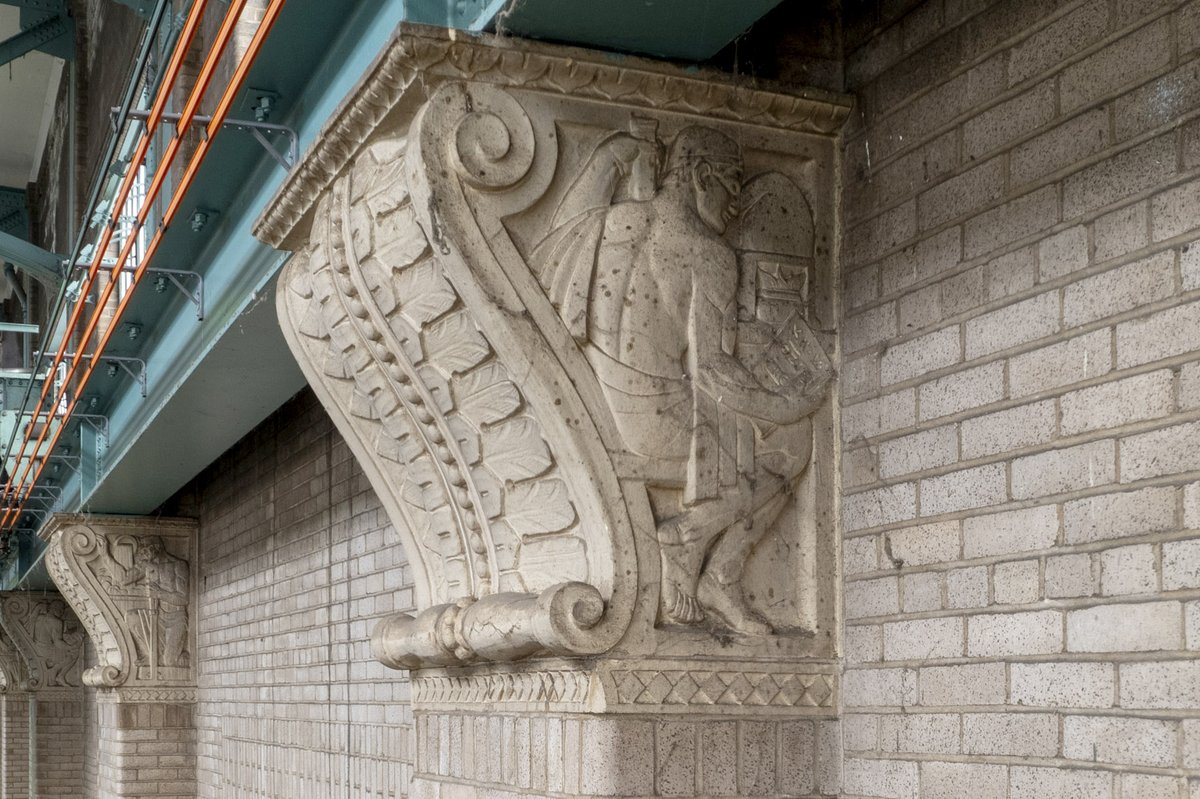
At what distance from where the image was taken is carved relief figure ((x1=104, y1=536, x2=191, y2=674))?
14.1 metres

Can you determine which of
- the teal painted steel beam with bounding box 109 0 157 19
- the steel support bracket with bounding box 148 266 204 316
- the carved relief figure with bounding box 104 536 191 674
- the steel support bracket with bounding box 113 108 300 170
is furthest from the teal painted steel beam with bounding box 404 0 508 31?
the carved relief figure with bounding box 104 536 191 674

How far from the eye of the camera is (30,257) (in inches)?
392

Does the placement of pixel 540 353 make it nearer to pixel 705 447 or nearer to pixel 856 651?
pixel 705 447

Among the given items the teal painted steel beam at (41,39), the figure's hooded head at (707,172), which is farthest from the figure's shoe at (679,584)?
the teal painted steel beam at (41,39)

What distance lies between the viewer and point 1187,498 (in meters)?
3.23

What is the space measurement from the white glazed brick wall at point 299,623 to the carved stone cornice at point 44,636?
9.36m

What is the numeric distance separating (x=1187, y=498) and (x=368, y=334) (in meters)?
2.47

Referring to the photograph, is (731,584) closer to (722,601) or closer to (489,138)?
(722,601)

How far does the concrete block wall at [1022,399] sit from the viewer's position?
3.31m

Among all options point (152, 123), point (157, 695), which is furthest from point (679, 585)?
point (157, 695)

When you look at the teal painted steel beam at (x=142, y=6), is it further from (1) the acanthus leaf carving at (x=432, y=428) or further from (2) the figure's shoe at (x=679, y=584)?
(2) the figure's shoe at (x=679, y=584)

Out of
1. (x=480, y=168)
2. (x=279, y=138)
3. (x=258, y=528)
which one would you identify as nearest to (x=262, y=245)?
(x=279, y=138)

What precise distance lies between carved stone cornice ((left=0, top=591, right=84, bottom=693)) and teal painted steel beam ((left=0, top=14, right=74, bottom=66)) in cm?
1032

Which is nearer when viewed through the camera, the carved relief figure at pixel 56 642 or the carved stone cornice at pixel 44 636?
the carved stone cornice at pixel 44 636
